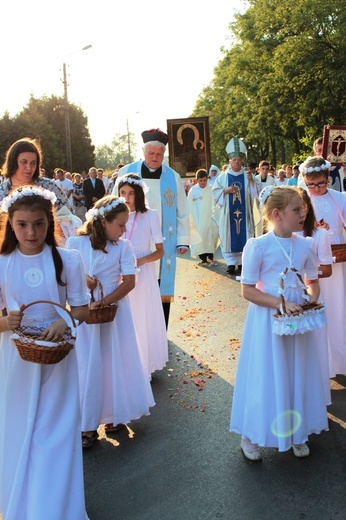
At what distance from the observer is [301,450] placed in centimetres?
390

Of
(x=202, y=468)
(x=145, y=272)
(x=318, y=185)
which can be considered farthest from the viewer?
(x=145, y=272)

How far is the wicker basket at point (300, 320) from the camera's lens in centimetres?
345

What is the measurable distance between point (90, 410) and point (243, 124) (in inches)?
1800

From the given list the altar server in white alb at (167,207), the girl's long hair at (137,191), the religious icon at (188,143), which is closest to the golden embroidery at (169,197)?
the altar server in white alb at (167,207)

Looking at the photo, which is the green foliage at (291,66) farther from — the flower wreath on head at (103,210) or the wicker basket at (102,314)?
the wicker basket at (102,314)

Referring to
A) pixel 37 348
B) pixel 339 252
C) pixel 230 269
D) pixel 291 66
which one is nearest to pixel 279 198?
pixel 339 252

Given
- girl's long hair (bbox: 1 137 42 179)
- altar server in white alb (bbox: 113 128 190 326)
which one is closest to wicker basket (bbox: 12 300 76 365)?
girl's long hair (bbox: 1 137 42 179)

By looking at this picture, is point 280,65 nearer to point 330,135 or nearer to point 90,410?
point 330,135

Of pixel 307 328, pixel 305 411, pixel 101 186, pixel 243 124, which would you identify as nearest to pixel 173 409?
pixel 305 411

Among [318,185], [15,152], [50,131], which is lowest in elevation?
[318,185]

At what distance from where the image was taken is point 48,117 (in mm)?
52188

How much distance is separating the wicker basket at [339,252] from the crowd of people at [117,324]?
0.65ft

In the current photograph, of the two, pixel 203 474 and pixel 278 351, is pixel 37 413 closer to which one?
pixel 203 474

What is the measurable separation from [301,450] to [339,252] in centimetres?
176
